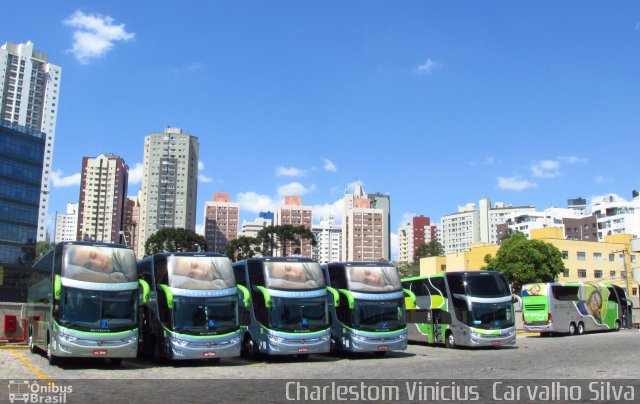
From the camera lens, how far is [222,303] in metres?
21.9

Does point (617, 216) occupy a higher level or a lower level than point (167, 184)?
lower

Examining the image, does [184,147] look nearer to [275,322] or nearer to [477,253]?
[477,253]

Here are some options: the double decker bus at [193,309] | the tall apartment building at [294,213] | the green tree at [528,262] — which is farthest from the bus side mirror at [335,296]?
the tall apartment building at [294,213]

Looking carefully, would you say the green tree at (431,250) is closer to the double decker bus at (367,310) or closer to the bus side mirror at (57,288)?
the double decker bus at (367,310)

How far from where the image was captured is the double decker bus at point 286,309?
2309 centimetres

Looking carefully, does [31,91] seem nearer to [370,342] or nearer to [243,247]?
[243,247]

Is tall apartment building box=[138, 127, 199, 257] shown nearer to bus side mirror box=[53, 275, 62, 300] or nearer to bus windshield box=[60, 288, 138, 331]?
bus side mirror box=[53, 275, 62, 300]

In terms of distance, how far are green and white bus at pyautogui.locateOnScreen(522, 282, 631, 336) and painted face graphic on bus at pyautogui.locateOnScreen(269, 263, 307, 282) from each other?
23.0 metres

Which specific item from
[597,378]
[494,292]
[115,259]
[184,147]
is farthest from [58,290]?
Result: [184,147]

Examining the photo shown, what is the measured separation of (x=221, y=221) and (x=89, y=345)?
177 metres

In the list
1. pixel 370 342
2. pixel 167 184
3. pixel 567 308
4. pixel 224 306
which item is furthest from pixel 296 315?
pixel 167 184

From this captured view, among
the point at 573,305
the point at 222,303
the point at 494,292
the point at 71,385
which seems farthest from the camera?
the point at 573,305

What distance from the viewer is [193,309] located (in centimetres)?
2145

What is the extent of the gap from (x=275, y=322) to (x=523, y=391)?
11.0 metres
